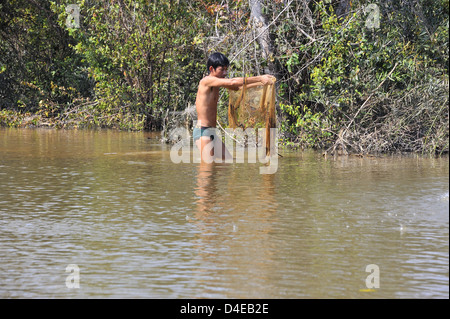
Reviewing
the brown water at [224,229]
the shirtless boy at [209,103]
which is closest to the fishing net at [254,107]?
the shirtless boy at [209,103]

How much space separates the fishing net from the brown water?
2.32 feet

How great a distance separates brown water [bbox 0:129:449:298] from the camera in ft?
20.3

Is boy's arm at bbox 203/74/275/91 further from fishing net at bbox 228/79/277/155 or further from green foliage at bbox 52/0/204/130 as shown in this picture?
green foliage at bbox 52/0/204/130

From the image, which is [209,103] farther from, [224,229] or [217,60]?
[224,229]

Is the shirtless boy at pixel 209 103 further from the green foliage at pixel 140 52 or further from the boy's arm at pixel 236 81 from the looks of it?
the green foliage at pixel 140 52

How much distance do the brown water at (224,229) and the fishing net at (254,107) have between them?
71 centimetres

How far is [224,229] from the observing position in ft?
27.1

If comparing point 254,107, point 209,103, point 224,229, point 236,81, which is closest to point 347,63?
point 254,107

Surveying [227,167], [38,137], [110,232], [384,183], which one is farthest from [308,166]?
[38,137]

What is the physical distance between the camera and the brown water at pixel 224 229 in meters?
6.19

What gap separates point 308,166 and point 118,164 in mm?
3035

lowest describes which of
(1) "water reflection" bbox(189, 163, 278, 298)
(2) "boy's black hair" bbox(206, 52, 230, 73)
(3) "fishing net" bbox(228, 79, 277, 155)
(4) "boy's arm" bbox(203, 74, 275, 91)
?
(1) "water reflection" bbox(189, 163, 278, 298)

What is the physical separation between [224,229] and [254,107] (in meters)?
5.97

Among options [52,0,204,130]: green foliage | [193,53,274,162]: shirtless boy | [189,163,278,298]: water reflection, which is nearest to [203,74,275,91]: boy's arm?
[193,53,274,162]: shirtless boy
